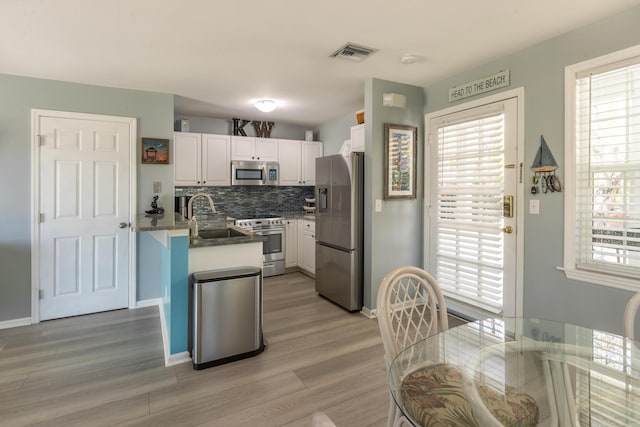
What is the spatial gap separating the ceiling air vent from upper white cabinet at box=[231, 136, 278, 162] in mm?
2527

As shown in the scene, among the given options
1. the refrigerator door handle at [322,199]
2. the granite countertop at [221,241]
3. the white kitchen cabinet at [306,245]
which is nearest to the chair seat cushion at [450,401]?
the granite countertop at [221,241]

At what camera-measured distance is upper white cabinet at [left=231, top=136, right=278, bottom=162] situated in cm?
493

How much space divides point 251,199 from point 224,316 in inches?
125

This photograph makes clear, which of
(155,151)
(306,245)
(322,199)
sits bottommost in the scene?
(306,245)

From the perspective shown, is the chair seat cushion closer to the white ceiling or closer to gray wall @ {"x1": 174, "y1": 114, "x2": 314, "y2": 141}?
the white ceiling

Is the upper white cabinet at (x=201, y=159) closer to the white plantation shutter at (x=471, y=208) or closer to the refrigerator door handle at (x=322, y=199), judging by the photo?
the refrigerator door handle at (x=322, y=199)

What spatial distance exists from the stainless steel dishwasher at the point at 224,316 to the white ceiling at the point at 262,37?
1754 mm

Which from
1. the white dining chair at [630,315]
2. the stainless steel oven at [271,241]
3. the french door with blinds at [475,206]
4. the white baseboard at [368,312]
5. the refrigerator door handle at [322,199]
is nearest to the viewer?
the white dining chair at [630,315]

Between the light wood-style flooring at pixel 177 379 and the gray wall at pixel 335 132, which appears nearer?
the light wood-style flooring at pixel 177 379

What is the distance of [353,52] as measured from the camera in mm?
2697

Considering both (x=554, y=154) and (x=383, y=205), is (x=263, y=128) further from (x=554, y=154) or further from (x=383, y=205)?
(x=554, y=154)

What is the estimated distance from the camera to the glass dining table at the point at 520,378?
108 centimetres

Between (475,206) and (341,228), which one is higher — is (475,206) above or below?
above

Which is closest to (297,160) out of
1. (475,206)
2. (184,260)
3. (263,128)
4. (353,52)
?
(263,128)
